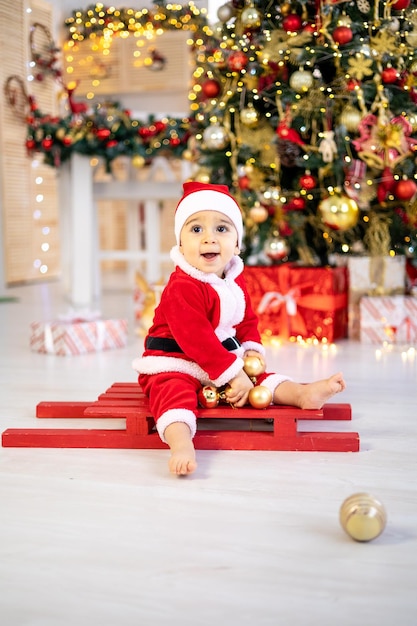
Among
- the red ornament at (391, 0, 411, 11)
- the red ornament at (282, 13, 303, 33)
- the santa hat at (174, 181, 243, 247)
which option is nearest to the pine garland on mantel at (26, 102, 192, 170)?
the red ornament at (282, 13, 303, 33)

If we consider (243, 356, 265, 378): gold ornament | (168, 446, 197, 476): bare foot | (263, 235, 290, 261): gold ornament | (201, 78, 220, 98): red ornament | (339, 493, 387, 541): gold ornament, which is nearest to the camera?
(339, 493, 387, 541): gold ornament

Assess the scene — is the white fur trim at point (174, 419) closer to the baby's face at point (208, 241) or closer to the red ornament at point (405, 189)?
the baby's face at point (208, 241)

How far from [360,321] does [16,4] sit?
150 inches

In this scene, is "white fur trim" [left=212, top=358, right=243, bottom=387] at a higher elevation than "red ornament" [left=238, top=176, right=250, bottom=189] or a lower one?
lower

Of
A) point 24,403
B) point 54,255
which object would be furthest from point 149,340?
point 54,255

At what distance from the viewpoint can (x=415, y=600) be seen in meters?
1.04

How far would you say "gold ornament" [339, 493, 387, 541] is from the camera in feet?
3.90

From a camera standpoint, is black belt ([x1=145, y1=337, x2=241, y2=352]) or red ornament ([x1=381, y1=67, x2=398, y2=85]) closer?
black belt ([x1=145, y1=337, x2=241, y2=352])

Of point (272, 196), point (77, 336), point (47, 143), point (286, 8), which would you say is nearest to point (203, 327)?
point (77, 336)

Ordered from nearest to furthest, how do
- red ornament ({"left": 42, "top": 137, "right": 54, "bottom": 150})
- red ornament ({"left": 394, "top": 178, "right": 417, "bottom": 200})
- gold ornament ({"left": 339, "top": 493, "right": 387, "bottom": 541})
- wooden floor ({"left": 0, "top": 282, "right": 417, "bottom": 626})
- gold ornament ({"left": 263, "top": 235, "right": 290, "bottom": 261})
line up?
wooden floor ({"left": 0, "top": 282, "right": 417, "bottom": 626}), gold ornament ({"left": 339, "top": 493, "right": 387, "bottom": 541}), red ornament ({"left": 394, "top": 178, "right": 417, "bottom": 200}), gold ornament ({"left": 263, "top": 235, "right": 290, "bottom": 261}), red ornament ({"left": 42, "top": 137, "right": 54, "bottom": 150})

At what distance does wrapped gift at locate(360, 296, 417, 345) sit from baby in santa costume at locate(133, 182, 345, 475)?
121 centimetres

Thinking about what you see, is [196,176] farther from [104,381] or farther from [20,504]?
[20,504]

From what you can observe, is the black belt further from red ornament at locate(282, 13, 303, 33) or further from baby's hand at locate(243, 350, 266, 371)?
red ornament at locate(282, 13, 303, 33)

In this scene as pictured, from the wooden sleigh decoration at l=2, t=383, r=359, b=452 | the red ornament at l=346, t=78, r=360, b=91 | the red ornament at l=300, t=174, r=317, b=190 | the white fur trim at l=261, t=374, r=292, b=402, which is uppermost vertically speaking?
the red ornament at l=346, t=78, r=360, b=91
